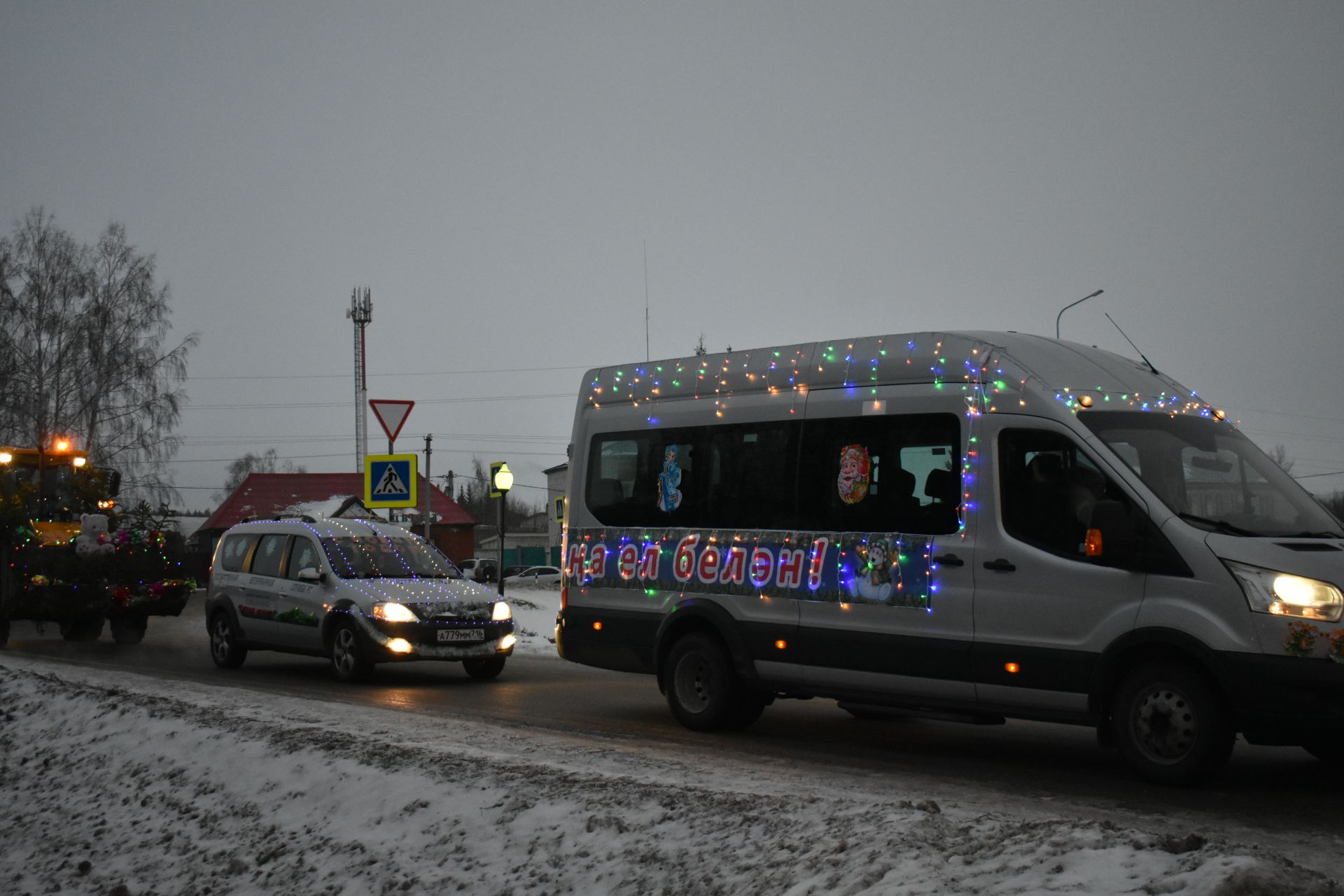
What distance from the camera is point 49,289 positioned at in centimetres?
4516

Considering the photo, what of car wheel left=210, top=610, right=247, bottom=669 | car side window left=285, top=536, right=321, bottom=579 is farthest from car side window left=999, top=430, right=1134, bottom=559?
car wheel left=210, top=610, right=247, bottom=669

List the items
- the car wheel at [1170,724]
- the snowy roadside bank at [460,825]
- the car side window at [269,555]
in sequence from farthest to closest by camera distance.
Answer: the car side window at [269,555] → the car wheel at [1170,724] → the snowy roadside bank at [460,825]

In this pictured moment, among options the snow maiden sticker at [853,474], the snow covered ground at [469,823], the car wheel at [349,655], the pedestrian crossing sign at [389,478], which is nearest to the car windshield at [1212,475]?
the snow maiden sticker at [853,474]

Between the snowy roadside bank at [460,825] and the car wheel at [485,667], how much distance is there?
4030mm

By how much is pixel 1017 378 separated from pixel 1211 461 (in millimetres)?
1286

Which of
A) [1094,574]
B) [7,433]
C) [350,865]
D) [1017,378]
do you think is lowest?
[350,865]

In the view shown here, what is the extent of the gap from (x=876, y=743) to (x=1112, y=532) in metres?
3.05

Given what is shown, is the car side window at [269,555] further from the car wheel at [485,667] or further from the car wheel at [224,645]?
the car wheel at [485,667]

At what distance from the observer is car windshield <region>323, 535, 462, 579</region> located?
1547 cm

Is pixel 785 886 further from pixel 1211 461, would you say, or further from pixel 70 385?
pixel 70 385

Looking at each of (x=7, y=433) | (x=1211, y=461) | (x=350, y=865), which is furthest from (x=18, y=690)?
(x=7, y=433)

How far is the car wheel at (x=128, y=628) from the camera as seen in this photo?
2078cm

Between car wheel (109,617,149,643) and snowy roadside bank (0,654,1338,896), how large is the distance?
10.0m

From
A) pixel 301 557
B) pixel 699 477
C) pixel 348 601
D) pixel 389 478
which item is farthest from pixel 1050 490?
pixel 389 478
